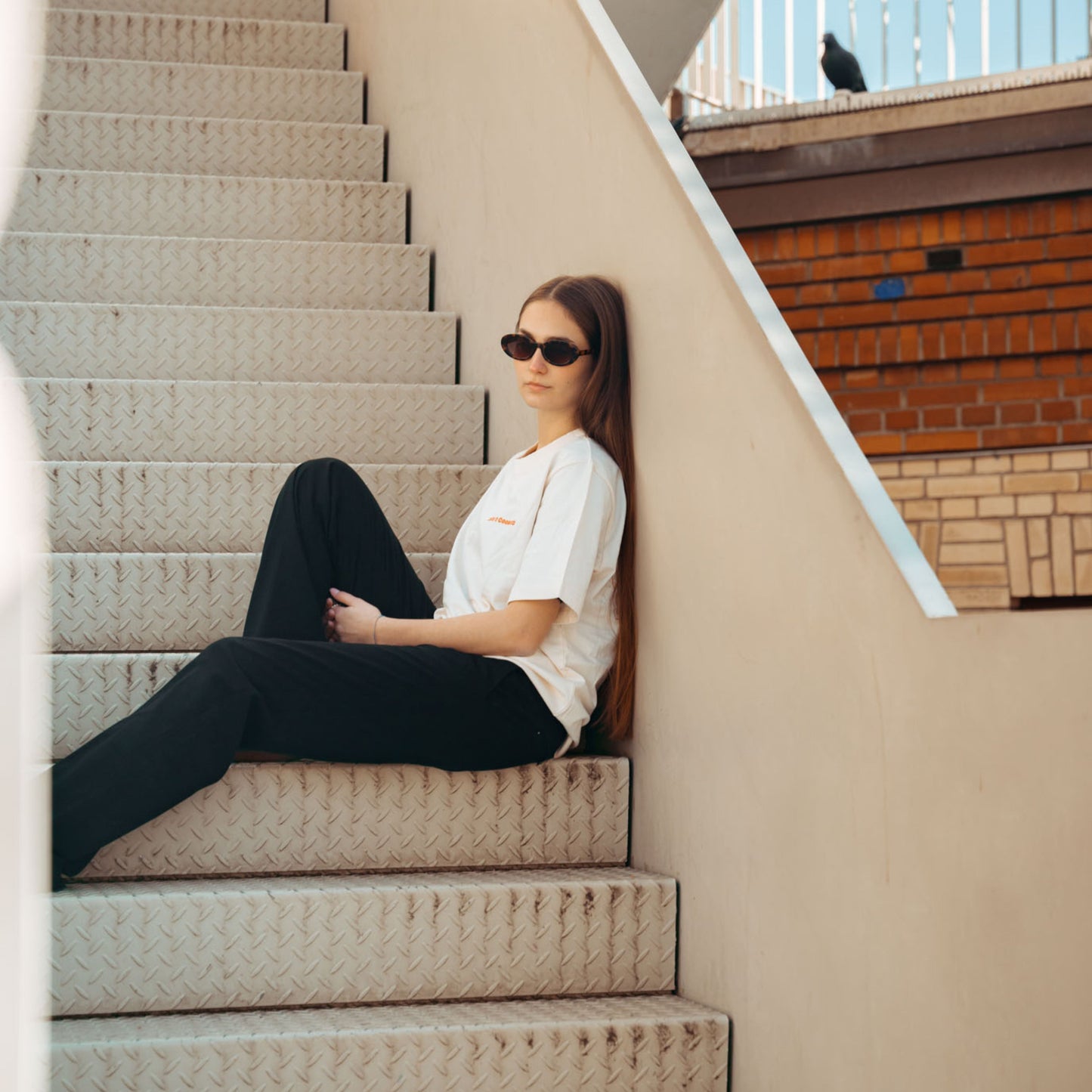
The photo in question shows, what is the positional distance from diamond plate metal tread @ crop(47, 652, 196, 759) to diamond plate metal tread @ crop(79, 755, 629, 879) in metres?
0.33

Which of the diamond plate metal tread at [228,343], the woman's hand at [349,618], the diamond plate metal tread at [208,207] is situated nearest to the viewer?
the woman's hand at [349,618]

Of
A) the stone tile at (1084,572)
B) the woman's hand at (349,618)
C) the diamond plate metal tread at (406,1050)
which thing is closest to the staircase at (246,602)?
the diamond plate metal tread at (406,1050)

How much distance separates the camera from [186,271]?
3.78 m

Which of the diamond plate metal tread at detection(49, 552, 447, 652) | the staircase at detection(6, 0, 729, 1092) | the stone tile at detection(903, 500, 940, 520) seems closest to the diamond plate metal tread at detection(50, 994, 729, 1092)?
the staircase at detection(6, 0, 729, 1092)

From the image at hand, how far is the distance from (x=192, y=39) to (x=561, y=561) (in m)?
3.41

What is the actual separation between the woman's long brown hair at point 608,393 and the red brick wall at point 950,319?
3002mm

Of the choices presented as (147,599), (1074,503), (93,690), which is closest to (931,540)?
(1074,503)

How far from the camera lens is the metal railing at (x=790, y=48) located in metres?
5.36

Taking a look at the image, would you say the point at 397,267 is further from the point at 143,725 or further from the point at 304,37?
the point at 143,725

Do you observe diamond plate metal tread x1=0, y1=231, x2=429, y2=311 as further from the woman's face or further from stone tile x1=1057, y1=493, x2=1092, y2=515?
stone tile x1=1057, y1=493, x2=1092, y2=515

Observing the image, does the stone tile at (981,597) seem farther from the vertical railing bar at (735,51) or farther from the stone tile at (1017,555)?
the vertical railing bar at (735,51)

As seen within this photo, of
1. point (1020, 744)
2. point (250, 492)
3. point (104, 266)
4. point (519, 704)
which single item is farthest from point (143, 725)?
point (104, 266)

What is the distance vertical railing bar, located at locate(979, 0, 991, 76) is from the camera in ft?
17.5

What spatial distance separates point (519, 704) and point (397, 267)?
1994mm
